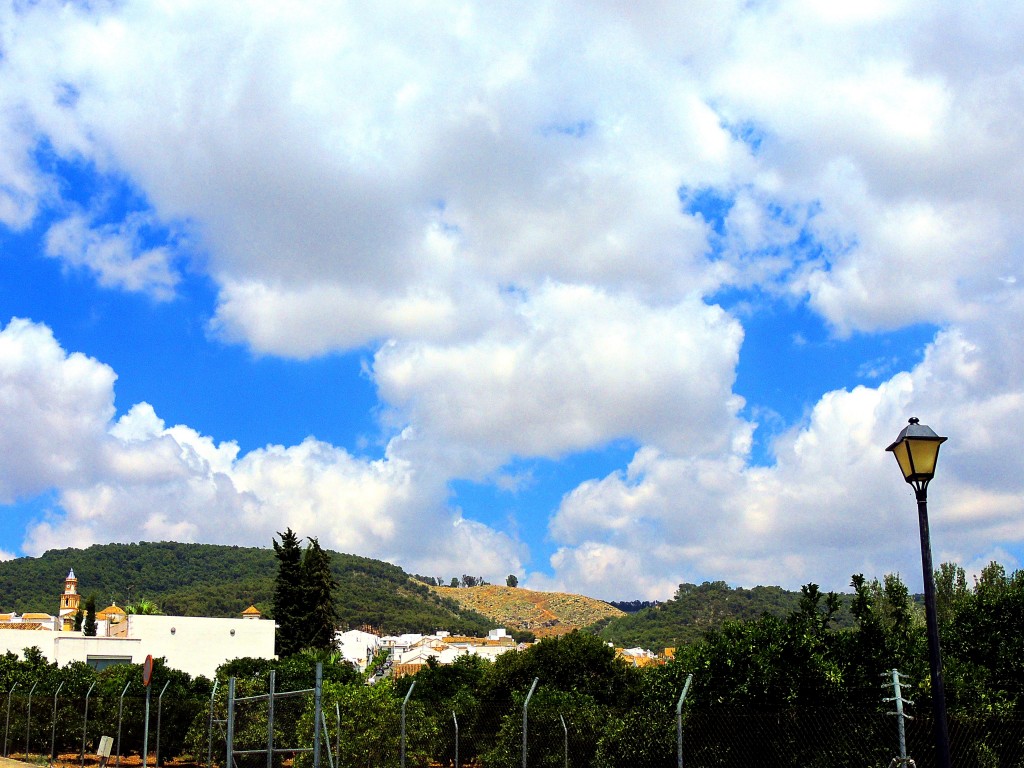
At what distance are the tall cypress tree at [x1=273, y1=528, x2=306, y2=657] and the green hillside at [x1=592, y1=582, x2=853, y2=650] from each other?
73876mm

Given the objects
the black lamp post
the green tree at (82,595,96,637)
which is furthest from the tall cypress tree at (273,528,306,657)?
the black lamp post

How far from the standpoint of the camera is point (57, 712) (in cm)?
2958

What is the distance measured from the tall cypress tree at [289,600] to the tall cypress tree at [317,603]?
1.25 ft

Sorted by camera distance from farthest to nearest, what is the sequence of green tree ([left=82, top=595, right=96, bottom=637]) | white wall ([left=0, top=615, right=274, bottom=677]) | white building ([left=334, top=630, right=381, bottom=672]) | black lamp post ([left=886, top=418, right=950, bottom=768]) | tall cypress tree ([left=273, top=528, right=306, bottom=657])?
white building ([left=334, top=630, right=381, bottom=672])
green tree ([left=82, top=595, right=96, bottom=637])
tall cypress tree ([left=273, top=528, right=306, bottom=657])
white wall ([left=0, top=615, right=274, bottom=677])
black lamp post ([left=886, top=418, right=950, bottom=768])

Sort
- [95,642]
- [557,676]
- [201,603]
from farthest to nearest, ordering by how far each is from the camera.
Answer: [201,603] → [95,642] → [557,676]

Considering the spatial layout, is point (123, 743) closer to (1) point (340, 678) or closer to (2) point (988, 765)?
(1) point (340, 678)

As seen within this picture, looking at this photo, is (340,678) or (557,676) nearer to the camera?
(557,676)

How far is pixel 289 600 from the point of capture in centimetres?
6406

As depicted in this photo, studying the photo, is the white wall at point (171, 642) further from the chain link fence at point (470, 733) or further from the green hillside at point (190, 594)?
the green hillside at point (190, 594)

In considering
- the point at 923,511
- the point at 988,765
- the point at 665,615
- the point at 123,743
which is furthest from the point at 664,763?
the point at 665,615

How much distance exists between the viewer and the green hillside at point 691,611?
140m

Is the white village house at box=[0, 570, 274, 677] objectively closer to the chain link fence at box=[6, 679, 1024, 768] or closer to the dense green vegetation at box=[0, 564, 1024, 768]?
the chain link fence at box=[6, 679, 1024, 768]

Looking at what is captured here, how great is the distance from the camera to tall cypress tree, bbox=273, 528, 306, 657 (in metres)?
63.2

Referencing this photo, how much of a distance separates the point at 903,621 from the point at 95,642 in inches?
1949
